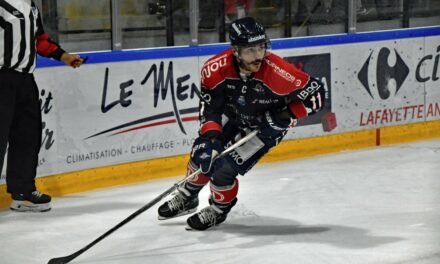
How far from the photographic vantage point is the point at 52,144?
22.7 ft

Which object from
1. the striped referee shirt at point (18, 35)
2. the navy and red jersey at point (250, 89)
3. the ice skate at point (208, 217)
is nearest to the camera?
the navy and red jersey at point (250, 89)

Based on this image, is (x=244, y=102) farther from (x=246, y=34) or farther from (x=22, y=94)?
(x=22, y=94)

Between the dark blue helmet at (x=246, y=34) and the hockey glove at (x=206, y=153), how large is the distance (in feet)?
1.70

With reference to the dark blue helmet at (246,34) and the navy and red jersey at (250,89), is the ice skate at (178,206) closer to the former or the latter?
the navy and red jersey at (250,89)

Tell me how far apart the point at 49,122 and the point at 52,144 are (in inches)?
5.7

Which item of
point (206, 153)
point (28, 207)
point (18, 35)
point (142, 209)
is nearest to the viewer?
point (142, 209)

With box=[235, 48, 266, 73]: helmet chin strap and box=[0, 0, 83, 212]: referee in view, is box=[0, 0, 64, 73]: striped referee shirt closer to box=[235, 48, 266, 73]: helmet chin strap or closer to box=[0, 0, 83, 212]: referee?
box=[0, 0, 83, 212]: referee

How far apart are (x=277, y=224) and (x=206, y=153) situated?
2.45 ft

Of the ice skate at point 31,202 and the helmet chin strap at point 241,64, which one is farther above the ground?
the helmet chin strap at point 241,64

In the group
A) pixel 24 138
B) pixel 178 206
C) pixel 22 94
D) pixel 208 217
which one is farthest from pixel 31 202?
pixel 208 217

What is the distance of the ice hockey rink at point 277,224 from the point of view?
5.23 meters

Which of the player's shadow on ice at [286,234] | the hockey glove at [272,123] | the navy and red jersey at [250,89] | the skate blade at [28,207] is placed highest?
the navy and red jersey at [250,89]

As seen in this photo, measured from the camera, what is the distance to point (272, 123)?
18.5 ft

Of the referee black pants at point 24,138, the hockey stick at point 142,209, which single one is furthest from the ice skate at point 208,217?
the referee black pants at point 24,138
